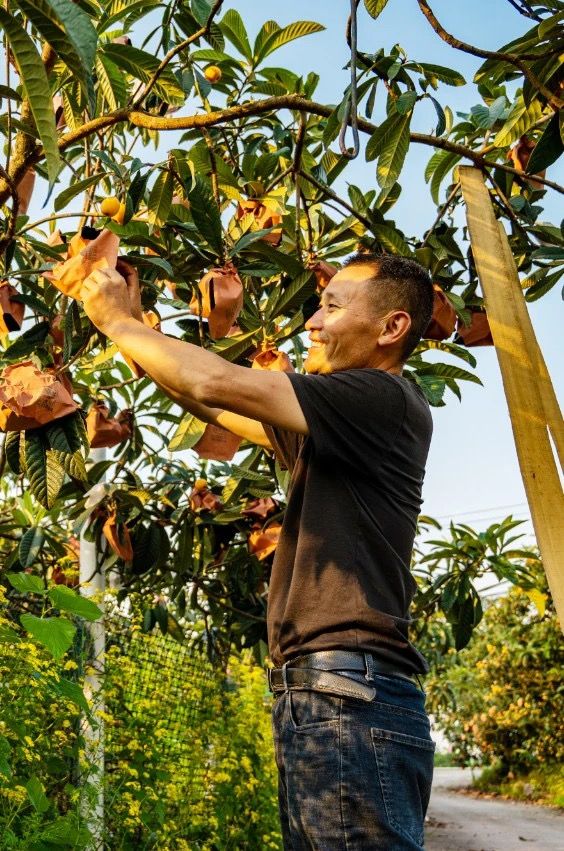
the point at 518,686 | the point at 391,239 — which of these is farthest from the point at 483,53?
the point at 518,686

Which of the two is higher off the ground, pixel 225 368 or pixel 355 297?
pixel 355 297

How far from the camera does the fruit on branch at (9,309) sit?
6.63ft

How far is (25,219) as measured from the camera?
2406 mm

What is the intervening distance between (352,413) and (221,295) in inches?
25.4

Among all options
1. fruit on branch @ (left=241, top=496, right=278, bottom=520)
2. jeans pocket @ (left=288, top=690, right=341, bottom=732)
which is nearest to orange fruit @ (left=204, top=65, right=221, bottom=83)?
fruit on branch @ (left=241, top=496, right=278, bottom=520)

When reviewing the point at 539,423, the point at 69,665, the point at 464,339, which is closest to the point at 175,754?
the point at 69,665

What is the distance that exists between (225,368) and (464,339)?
1382mm

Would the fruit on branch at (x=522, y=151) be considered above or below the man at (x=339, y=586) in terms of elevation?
above

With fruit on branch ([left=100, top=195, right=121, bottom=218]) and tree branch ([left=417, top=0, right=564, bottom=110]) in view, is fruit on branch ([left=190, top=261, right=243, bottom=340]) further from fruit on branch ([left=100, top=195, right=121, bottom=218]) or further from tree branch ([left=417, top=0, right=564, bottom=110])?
tree branch ([left=417, top=0, right=564, bottom=110])

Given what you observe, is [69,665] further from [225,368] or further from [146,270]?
[225,368]

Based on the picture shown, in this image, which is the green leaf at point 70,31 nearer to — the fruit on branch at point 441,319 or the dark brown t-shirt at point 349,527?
the dark brown t-shirt at point 349,527

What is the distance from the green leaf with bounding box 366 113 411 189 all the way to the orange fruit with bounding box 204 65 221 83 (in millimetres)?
770

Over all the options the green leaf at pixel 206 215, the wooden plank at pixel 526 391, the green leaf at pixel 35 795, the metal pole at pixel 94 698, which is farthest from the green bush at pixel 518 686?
the wooden plank at pixel 526 391

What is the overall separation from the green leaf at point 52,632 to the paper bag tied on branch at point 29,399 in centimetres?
41
